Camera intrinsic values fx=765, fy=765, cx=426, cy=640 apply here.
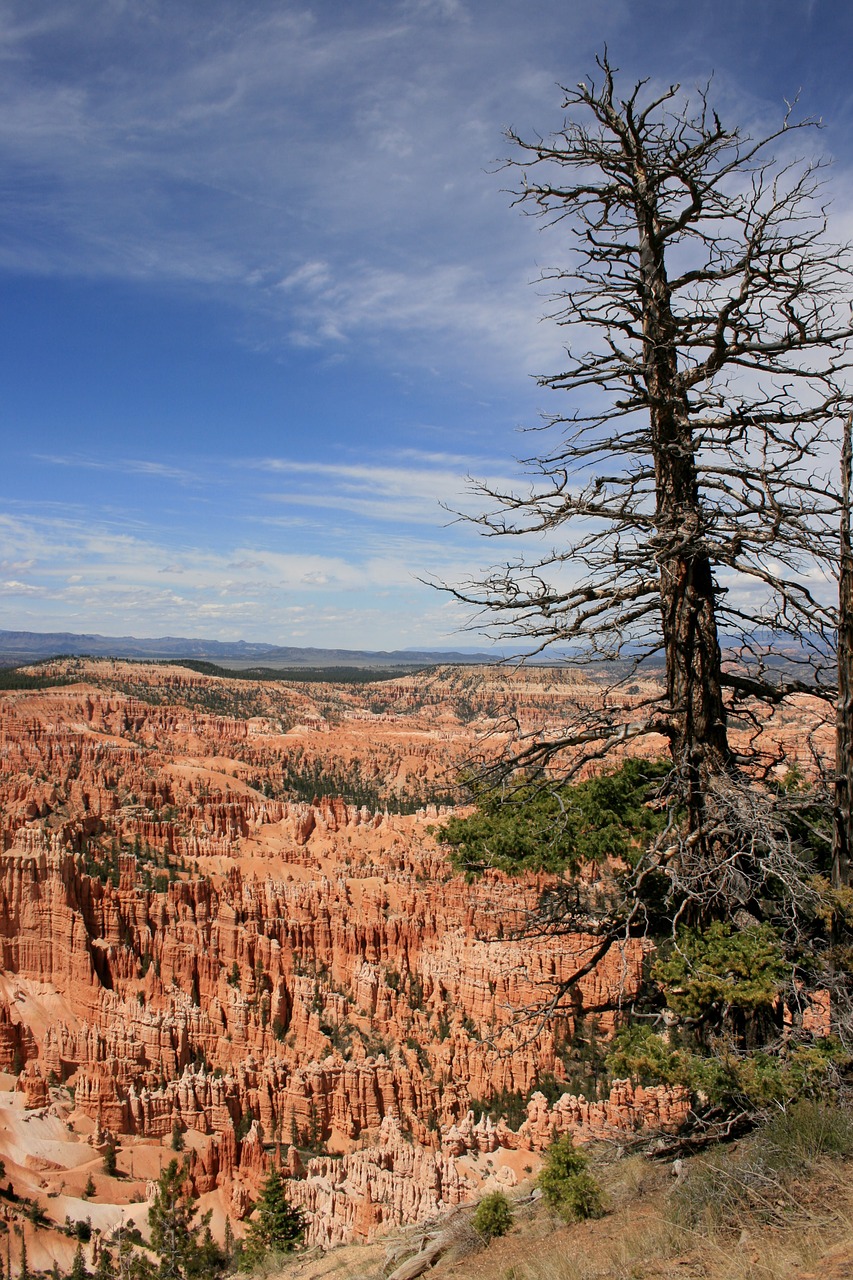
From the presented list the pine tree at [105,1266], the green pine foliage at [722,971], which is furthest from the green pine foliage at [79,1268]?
the green pine foliage at [722,971]

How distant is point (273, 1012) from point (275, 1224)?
1326cm

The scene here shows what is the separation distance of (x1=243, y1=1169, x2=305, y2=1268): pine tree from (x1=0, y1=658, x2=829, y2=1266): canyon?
0.66 meters

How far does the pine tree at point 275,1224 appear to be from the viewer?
20.9 metres

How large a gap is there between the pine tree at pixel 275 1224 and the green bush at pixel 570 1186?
47.2ft

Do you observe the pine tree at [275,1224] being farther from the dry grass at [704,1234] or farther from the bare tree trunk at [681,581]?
the bare tree trunk at [681,581]

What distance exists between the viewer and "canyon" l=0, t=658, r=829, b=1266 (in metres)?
23.3

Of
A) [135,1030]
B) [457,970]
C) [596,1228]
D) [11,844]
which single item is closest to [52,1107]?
[135,1030]

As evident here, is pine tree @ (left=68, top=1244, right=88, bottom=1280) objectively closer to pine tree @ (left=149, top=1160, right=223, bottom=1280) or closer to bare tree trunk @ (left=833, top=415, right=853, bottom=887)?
pine tree @ (left=149, top=1160, right=223, bottom=1280)

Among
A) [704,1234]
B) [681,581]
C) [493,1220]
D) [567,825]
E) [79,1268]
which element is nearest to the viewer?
[704,1234]

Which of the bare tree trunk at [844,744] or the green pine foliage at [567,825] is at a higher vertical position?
the bare tree trunk at [844,744]

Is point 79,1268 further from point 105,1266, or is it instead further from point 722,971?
point 722,971

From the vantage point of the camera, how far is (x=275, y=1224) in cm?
2139

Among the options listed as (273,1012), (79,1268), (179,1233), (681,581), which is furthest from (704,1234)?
(273,1012)

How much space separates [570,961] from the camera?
1357 inches
